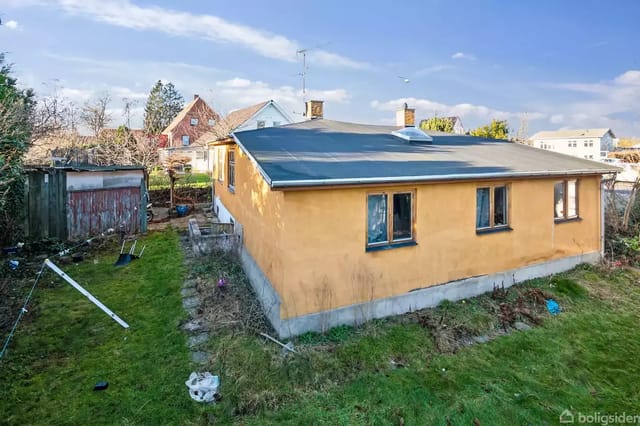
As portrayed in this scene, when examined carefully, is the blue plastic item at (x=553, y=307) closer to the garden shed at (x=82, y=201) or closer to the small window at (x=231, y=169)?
the small window at (x=231, y=169)

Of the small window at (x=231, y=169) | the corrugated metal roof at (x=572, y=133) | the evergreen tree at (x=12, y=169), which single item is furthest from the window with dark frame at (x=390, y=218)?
the corrugated metal roof at (x=572, y=133)

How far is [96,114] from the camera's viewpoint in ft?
99.7

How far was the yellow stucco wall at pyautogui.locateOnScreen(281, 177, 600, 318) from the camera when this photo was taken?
20.0 feet

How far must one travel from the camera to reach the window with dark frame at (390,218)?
6.82 meters

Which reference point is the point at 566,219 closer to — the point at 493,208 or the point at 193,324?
the point at 493,208

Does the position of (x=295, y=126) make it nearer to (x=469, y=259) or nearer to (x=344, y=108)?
(x=469, y=259)

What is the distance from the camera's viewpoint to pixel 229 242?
421 inches

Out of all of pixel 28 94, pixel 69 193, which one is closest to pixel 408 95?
pixel 69 193

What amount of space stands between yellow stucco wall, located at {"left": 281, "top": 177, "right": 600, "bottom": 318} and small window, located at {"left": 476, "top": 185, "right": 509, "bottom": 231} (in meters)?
0.19

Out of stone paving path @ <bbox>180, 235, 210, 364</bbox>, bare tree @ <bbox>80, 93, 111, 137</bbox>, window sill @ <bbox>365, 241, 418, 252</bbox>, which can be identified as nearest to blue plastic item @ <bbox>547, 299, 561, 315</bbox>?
window sill @ <bbox>365, 241, 418, 252</bbox>

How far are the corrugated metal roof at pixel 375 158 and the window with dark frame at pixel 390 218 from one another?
1.73 feet

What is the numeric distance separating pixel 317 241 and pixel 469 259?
3.85 m

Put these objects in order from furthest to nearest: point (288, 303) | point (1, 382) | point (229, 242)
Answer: point (229, 242)
point (288, 303)
point (1, 382)

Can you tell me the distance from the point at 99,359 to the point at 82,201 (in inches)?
346
